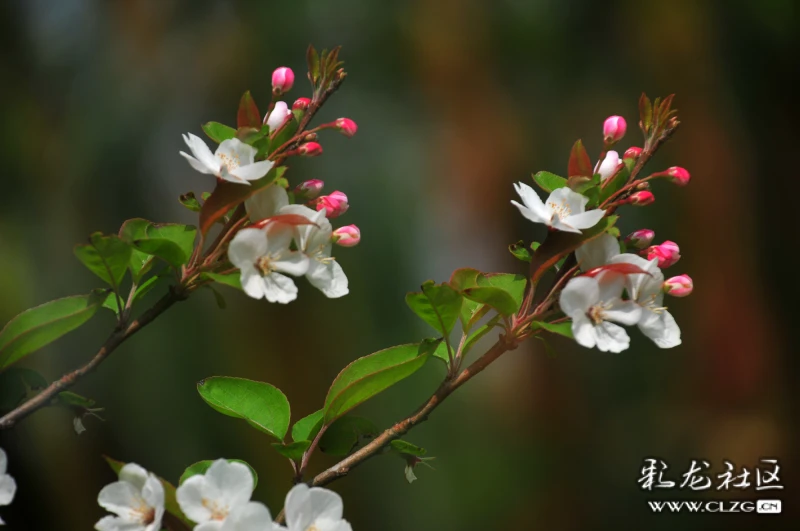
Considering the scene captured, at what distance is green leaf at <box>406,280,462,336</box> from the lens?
0.48 m

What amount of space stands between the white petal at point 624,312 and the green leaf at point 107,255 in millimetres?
298

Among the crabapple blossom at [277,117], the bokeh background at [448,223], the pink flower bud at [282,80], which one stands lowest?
the bokeh background at [448,223]

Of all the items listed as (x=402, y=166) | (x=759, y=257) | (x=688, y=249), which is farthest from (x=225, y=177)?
(x=759, y=257)

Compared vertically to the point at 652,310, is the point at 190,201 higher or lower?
higher

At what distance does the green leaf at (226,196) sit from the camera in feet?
1.50

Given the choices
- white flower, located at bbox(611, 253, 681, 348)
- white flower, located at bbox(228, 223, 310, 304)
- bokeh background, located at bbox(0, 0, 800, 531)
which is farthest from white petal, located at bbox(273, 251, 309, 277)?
bokeh background, located at bbox(0, 0, 800, 531)

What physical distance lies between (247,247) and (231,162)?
0.06 metres

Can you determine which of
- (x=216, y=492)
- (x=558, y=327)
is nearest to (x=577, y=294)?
(x=558, y=327)

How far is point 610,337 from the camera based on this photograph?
0.47 m

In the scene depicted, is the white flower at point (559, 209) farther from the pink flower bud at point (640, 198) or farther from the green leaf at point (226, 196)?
the green leaf at point (226, 196)

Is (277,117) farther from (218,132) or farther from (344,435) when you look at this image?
(344,435)

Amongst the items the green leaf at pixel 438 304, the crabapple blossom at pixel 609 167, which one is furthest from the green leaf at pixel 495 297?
the crabapple blossom at pixel 609 167

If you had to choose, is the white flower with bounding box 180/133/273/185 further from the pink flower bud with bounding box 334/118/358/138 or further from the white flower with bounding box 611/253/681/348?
the white flower with bounding box 611/253/681/348

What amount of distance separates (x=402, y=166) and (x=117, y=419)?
3.39ft
